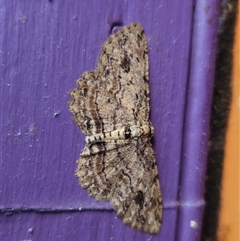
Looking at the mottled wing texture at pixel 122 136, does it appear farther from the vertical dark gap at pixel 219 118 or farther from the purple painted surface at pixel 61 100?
the vertical dark gap at pixel 219 118

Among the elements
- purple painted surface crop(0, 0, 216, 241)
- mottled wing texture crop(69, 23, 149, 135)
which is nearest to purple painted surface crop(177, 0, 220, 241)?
purple painted surface crop(0, 0, 216, 241)

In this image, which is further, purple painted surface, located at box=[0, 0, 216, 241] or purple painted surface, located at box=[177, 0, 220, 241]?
purple painted surface, located at box=[177, 0, 220, 241]

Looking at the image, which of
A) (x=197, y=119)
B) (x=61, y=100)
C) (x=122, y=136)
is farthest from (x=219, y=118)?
(x=61, y=100)

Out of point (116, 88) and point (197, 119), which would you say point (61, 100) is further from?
point (197, 119)

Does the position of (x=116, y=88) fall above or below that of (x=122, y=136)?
above

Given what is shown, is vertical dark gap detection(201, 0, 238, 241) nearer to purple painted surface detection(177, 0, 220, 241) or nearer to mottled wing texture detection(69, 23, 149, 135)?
purple painted surface detection(177, 0, 220, 241)

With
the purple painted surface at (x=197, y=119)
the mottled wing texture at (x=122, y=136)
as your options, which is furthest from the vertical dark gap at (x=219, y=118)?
the mottled wing texture at (x=122, y=136)
